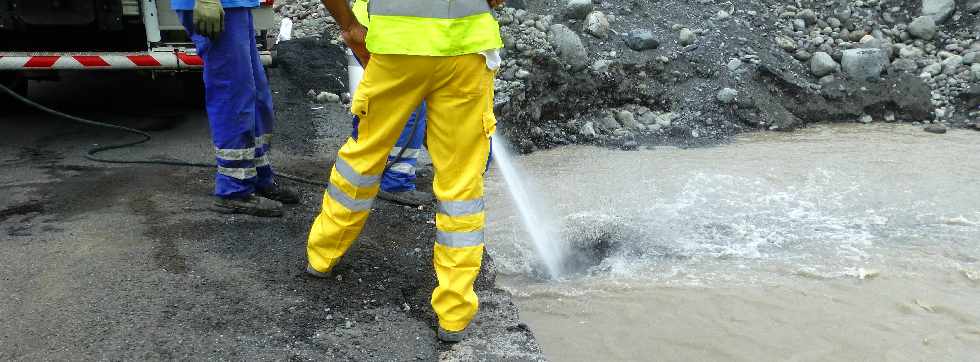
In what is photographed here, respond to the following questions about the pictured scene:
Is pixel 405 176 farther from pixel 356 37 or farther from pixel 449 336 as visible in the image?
pixel 449 336

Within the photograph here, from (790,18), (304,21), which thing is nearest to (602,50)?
(790,18)

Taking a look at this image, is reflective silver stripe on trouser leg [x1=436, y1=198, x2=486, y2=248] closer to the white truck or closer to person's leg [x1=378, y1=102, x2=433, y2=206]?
person's leg [x1=378, y1=102, x2=433, y2=206]

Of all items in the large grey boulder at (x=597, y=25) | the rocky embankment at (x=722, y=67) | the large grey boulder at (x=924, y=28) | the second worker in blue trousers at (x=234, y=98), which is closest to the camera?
the second worker in blue trousers at (x=234, y=98)

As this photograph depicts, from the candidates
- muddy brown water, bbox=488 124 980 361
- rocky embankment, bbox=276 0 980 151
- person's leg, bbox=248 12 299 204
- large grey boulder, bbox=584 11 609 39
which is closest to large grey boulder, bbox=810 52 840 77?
rocky embankment, bbox=276 0 980 151

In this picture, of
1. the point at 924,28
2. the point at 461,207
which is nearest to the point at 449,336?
the point at 461,207

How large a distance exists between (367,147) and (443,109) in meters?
0.34

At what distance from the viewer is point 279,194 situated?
13.4 ft

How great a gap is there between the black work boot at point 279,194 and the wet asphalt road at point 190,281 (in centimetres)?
8

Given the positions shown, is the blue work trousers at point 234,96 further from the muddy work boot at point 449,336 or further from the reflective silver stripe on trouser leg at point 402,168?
the muddy work boot at point 449,336

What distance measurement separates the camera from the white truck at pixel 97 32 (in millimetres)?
5016

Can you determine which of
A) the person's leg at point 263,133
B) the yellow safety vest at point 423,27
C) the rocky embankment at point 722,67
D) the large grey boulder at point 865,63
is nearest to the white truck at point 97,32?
the person's leg at point 263,133

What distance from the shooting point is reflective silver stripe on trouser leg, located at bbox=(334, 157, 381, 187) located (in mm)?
2908

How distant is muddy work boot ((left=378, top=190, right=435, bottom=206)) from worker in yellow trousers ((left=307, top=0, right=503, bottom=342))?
1300mm

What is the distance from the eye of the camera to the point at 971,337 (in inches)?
142
